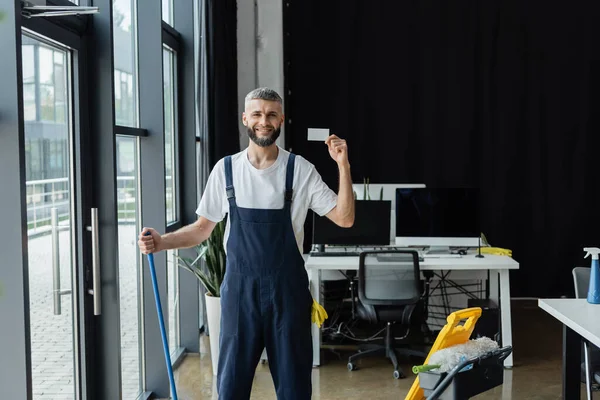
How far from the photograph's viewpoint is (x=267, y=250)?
109 inches

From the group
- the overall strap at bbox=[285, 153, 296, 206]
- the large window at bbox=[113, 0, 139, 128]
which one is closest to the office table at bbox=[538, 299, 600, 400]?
the overall strap at bbox=[285, 153, 296, 206]

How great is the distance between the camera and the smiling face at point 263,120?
2.74m

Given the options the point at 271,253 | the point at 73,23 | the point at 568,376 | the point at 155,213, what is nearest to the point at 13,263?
the point at 271,253

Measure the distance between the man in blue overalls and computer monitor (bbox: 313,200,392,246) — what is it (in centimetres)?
230

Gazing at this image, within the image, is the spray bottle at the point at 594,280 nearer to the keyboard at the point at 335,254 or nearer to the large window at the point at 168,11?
the keyboard at the point at 335,254

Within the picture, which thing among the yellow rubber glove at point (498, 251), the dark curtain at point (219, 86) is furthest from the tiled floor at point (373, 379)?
the dark curtain at point (219, 86)

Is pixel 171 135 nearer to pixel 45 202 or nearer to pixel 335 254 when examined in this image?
pixel 335 254

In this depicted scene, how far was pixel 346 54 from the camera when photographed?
6762 mm

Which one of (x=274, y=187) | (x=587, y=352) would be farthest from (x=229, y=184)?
(x=587, y=352)

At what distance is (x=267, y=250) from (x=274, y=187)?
0.25 metres

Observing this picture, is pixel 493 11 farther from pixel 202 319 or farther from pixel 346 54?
pixel 202 319

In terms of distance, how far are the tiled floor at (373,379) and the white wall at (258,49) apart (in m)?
2.37

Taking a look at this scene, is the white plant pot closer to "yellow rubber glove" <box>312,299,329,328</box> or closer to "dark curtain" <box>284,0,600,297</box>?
"yellow rubber glove" <box>312,299,329,328</box>

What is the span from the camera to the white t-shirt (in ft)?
9.18
